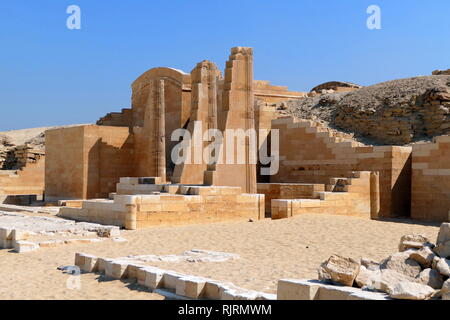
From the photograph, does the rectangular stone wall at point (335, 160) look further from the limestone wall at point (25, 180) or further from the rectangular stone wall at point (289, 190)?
the limestone wall at point (25, 180)

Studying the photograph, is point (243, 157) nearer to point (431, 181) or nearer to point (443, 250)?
point (431, 181)

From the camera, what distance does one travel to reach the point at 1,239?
1082 centimetres

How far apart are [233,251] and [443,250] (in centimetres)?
458

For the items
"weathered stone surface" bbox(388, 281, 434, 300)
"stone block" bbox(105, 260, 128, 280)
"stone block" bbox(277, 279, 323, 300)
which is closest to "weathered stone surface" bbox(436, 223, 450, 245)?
"weathered stone surface" bbox(388, 281, 434, 300)

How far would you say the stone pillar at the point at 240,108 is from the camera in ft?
52.9

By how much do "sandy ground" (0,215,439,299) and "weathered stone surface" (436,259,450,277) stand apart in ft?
6.66

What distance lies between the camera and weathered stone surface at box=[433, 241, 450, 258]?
5631 mm

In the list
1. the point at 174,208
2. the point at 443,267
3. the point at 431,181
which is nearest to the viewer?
the point at 443,267

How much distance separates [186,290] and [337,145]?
13049 millimetres

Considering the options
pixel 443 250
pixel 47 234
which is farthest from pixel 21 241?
pixel 443 250

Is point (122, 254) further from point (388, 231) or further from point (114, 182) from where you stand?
point (114, 182)

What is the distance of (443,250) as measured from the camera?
5680mm

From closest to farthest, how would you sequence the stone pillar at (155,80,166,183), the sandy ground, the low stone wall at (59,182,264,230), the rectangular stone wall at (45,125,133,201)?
1. the sandy ground
2. the low stone wall at (59,182,264,230)
3. the stone pillar at (155,80,166,183)
4. the rectangular stone wall at (45,125,133,201)

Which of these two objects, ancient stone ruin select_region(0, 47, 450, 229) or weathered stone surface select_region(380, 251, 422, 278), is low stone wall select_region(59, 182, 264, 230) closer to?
ancient stone ruin select_region(0, 47, 450, 229)
